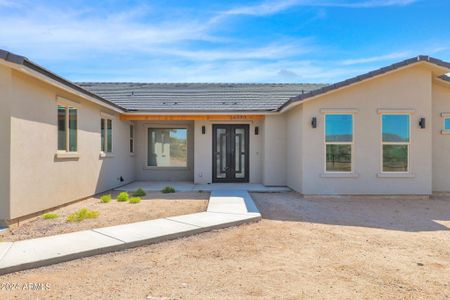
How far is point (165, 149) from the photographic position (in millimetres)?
16000

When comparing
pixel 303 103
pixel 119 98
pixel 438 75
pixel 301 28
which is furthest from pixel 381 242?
pixel 119 98

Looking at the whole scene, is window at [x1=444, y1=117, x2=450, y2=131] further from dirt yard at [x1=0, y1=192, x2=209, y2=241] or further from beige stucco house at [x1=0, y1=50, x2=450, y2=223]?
dirt yard at [x1=0, y1=192, x2=209, y2=241]

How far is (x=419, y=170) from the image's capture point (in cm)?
1093

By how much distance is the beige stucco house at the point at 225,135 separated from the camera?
730 centimetres

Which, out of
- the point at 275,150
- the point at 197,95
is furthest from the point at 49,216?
the point at 197,95

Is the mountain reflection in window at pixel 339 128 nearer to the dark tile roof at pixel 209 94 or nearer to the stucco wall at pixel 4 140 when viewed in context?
the dark tile roof at pixel 209 94

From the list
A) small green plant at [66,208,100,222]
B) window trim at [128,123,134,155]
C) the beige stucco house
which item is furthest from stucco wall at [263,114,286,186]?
small green plant at [66,208,100,222]

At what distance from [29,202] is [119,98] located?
9.02m

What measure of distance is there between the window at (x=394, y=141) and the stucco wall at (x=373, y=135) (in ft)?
A: 0.64

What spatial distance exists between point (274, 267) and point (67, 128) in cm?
709

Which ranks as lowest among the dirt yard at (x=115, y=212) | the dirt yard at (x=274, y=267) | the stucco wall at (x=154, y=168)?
the dirt yard at (x=274, y=267)

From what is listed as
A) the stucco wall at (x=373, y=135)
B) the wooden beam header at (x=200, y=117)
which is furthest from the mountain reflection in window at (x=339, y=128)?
the wooden beam header at (x=200, y=117)

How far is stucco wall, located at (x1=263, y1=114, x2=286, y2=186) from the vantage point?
13602 millimetres

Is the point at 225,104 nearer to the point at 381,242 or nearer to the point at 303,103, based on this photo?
the point at 303,103
